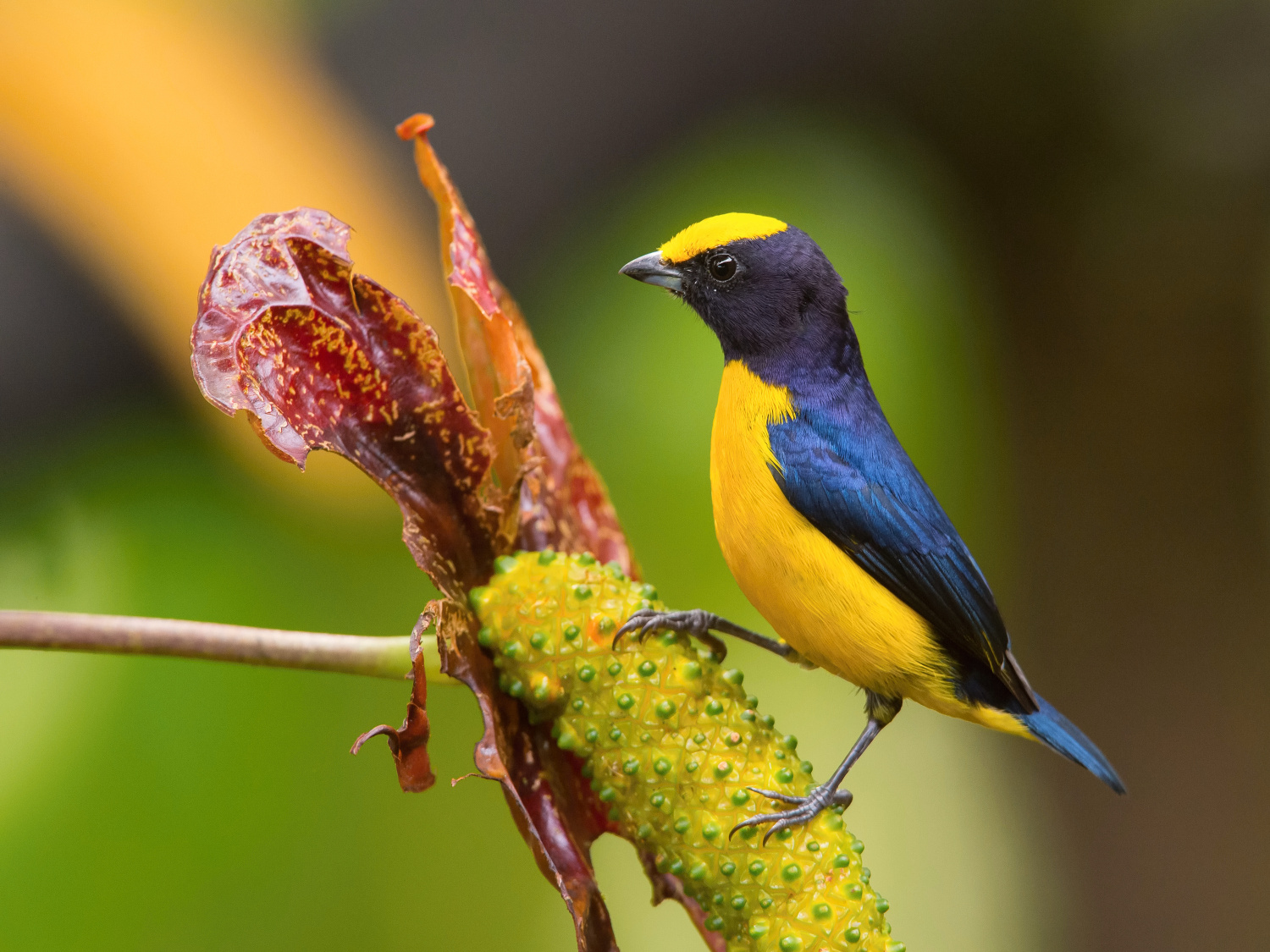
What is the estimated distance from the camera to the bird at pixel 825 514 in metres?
0.65

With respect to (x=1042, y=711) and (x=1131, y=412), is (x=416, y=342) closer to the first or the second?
(x=1042, y=711)

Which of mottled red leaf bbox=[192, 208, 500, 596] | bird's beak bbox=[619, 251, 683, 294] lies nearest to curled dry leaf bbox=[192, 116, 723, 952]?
mottled red leaf bbox=[192, 208, 500, 596]

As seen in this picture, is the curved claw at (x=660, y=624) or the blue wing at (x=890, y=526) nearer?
the curved claw at (x=660, y=624)

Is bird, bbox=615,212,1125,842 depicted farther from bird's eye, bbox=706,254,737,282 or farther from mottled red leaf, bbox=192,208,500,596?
mottled red leaf, bbox=192,208,500,596

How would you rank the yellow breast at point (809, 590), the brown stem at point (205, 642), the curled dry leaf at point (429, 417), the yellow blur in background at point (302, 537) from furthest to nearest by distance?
the yellow blur in background at point (302, 537), the yellow breast at point (809, 590), the curled dry leaf at point (429, 417), the brown stem at point (205, 642)

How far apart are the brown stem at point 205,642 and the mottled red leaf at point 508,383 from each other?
16 centimetres

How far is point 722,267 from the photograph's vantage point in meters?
0.70

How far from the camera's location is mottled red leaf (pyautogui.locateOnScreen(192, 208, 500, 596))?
19.3 inches

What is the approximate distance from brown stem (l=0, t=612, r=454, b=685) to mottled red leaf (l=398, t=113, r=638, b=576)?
16 centimetres

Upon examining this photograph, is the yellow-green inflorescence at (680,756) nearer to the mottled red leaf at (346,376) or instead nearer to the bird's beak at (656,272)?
the mottled red leaf at (346,376)

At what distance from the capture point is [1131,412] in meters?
1.63

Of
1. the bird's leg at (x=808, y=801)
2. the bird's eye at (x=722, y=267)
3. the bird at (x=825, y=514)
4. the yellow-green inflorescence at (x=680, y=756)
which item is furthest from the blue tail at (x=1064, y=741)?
the bird's eye at (x=722, y=267)

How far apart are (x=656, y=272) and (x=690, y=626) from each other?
249 mm

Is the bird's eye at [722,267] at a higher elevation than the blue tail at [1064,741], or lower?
higher
